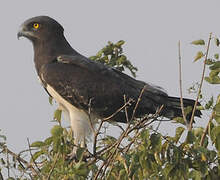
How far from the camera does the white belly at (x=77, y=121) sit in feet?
26.6

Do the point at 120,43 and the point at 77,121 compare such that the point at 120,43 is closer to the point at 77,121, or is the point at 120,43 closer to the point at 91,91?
the point at 91,91

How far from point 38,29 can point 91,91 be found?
4.78ft

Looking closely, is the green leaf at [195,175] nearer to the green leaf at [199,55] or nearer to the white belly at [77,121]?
the green leaf at [199,55]

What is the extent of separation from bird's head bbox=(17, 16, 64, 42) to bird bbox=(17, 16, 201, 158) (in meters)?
0.41

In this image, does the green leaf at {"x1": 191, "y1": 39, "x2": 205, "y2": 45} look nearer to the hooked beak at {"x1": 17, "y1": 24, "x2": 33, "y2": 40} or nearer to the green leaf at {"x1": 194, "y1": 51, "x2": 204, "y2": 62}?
the green leaf at {"x1": 194, "y1": 51, "x2": 204, "y2": 62}

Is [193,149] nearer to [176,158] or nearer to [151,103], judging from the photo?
[176,158]

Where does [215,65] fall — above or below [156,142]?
above

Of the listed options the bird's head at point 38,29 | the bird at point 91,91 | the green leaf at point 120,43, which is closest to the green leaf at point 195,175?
the bird at point 91,91

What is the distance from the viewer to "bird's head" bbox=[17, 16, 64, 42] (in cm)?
Result: 894

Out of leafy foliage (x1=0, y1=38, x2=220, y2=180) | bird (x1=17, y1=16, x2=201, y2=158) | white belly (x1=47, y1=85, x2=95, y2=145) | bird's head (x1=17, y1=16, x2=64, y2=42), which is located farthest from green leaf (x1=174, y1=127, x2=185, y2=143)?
bird's head (x1=17, y1=16, x2=64, y2=42)

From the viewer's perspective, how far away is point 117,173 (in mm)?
5902

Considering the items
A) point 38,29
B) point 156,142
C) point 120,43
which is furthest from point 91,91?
point 156,142

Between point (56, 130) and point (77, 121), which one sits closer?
point (56, 130)

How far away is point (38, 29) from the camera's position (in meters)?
9.02
